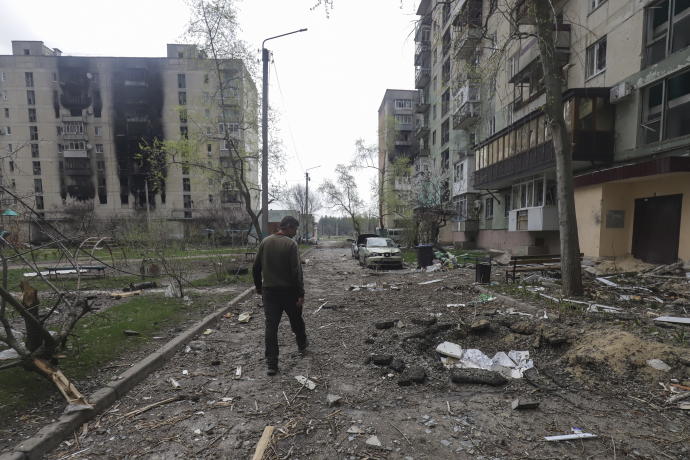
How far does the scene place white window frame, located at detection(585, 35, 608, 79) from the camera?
13.1 m

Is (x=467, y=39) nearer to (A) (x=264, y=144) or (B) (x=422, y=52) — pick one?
(A) (x=264, y=144)

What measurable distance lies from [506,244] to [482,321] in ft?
56.4

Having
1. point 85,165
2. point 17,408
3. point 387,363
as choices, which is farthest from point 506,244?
point 85,165

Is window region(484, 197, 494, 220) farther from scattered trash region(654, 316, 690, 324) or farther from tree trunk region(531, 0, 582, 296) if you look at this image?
scattered trash region(654, 316, 690, 324)

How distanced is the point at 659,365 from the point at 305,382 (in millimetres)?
3835

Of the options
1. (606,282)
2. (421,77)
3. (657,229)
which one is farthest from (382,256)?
(421,77)

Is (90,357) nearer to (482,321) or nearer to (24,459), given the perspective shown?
(24,459)

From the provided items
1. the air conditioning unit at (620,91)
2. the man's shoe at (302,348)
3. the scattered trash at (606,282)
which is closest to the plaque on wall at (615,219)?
the scattered trash at (606,282)

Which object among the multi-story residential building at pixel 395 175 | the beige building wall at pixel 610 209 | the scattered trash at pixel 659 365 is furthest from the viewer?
the multi-story residential building at pixel 395 175

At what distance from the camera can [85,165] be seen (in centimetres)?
4538

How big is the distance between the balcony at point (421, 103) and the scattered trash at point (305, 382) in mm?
39425

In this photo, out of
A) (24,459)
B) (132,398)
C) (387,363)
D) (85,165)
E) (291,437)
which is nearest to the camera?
(24,459)

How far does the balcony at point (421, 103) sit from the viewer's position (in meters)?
38.4

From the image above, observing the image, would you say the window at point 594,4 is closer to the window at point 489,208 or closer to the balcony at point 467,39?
the balcony at point 467,39
